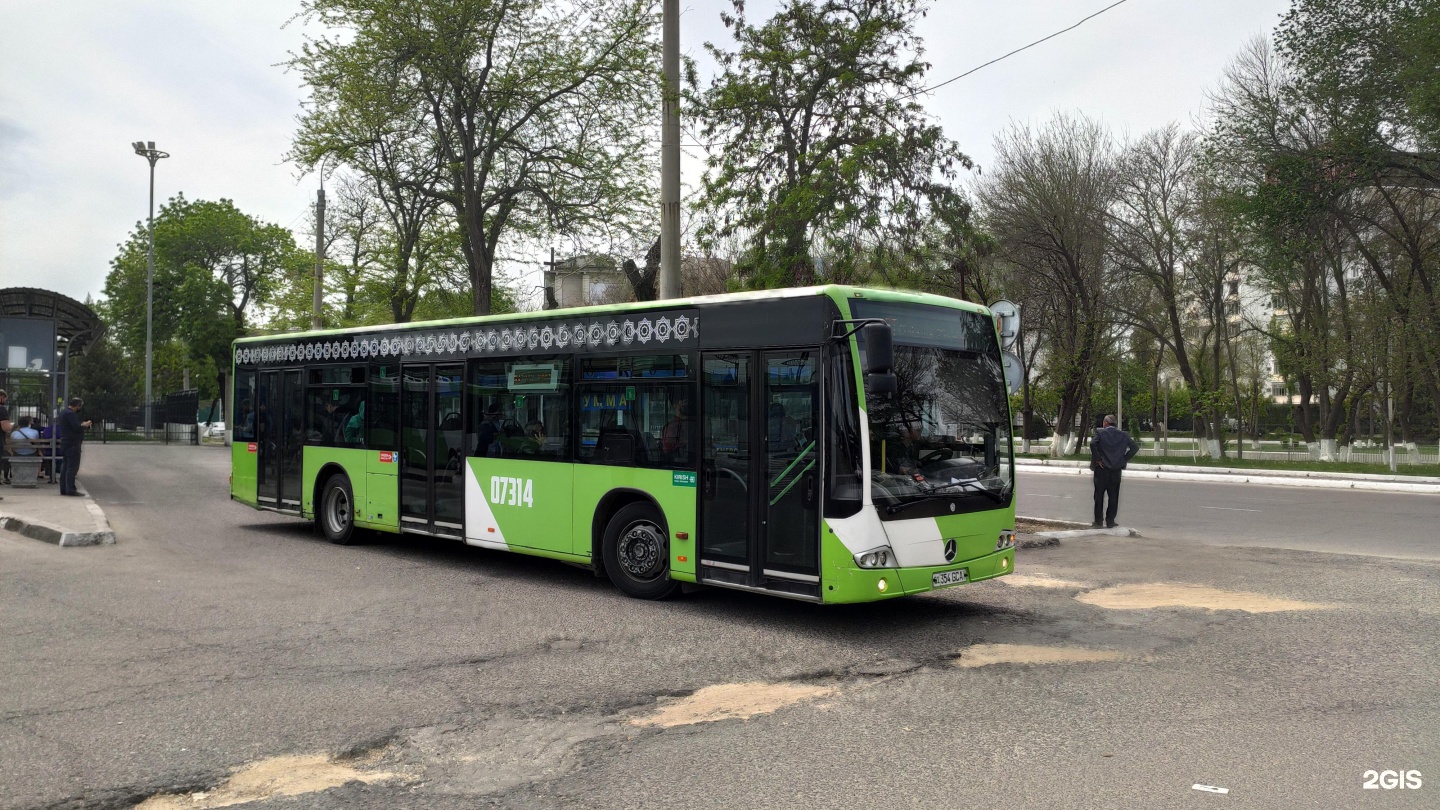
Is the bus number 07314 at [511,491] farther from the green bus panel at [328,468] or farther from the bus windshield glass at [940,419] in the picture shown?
the bus windshield glass at [940,419]

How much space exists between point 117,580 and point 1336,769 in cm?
1038

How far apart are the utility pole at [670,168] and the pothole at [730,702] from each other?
701 centimetres

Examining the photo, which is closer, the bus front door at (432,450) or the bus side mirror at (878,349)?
the bus side mirror at (878,349)

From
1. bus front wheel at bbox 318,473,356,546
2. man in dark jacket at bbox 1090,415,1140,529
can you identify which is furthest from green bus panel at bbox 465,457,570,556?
man in dark jacket at bbox 1090,415,1140,529

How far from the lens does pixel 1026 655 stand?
24.7ft

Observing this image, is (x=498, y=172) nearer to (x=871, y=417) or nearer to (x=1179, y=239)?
(x=871, y=417)

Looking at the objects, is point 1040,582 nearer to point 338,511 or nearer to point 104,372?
point 338,511

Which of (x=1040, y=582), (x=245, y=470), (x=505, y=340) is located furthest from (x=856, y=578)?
(x=245, y=470)

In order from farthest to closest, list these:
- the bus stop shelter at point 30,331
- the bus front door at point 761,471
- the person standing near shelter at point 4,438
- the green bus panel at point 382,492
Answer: the bus stop shelter at point 30,331
the person standing near shelter at point 4,438
the green bus panel at point 382,492
the bus front door at point 761,471

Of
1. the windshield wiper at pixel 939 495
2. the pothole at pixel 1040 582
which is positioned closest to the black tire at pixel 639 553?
the windshield wiper at pixel 939 495

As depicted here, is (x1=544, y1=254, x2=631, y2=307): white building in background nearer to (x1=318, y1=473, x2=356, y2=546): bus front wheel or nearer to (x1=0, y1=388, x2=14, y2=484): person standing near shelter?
(x1=318, y1=473, x2=356, y2=546): bus front wheel

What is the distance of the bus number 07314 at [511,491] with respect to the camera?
1068cm

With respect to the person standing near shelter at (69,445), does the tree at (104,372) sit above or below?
above

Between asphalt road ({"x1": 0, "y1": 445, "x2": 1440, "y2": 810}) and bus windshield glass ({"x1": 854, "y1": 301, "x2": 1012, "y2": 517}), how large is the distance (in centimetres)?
112
